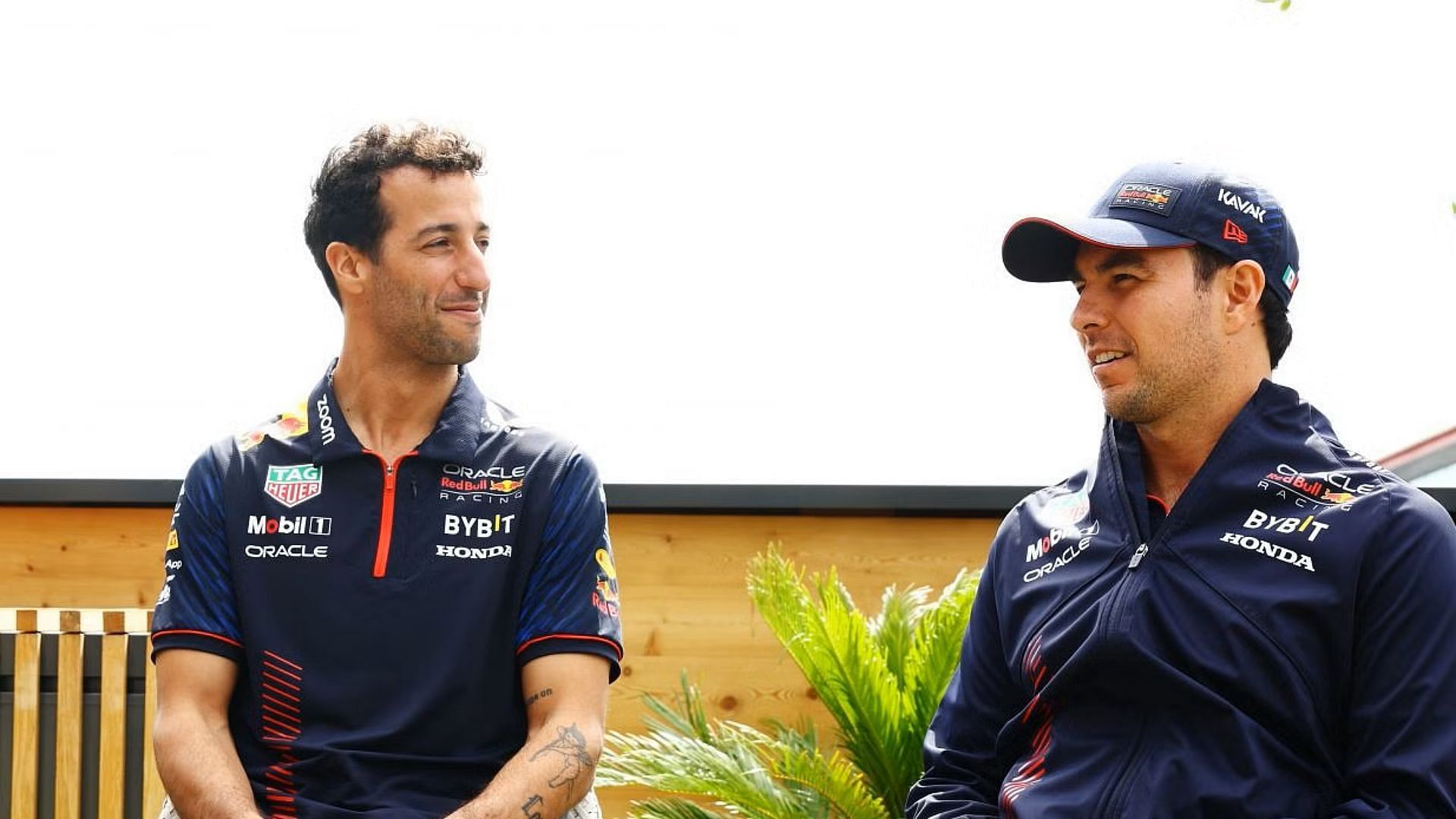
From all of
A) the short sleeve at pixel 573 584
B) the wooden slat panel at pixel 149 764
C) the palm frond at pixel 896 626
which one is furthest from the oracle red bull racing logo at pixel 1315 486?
the wooden slat panel at pixel 149 764

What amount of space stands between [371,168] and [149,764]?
1853 millimetres

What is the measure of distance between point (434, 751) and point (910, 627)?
5.44 feet

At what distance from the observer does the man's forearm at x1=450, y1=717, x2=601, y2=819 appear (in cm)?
221

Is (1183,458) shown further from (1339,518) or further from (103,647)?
(103,647)

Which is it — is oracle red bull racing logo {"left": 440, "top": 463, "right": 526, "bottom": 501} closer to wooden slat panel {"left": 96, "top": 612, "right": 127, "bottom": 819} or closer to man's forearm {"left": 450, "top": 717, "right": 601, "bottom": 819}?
man's forearm {"left": 450, "top": 717, "right": 601, "bottom": 819}

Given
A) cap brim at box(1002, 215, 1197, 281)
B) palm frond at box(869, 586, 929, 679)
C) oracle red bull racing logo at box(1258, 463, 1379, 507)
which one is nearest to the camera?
oracle red bull racing logo at box(1258, 463, 1379, 507)

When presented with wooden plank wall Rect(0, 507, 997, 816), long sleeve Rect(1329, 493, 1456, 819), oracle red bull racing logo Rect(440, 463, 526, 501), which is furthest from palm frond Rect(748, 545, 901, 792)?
long sleeve Rect(1329, 493, 1456, 819)

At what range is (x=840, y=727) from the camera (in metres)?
3.71

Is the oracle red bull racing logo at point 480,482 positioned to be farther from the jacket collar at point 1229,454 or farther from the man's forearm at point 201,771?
the jacket collar at point 1229,454

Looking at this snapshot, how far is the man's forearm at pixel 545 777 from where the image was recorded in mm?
2215

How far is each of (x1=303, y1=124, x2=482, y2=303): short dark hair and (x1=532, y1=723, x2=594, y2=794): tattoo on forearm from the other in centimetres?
83

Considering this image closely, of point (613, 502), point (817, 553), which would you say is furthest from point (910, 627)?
point (613, 502)

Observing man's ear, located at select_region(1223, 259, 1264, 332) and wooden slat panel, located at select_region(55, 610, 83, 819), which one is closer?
man's ear, located at select_region(1223, 259, 1264, 332)

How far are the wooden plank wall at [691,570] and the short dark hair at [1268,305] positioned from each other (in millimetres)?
2009
